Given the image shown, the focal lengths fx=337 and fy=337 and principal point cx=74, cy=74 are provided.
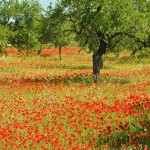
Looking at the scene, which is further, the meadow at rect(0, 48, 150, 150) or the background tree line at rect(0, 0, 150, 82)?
the background tree line at rect(0, 0, 150, 82)

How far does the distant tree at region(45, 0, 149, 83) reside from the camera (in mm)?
18906

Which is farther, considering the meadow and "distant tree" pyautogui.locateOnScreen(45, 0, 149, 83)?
"distant tree" pyautogui.locateOnScreen(45, 0, 149, 83)

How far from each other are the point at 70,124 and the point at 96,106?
6.98ft

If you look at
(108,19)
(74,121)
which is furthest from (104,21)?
(74,121)

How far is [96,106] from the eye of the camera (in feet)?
42.0

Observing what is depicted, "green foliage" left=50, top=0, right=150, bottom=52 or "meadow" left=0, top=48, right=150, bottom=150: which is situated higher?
"green foliage" left=50, top=0, right=150, bottom=52

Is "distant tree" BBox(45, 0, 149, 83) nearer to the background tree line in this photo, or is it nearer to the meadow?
the background tree line

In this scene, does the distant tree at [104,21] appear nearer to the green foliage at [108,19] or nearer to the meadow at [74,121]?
the green foliage at [108,19]

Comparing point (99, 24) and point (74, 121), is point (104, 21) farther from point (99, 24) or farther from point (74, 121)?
point (74, 121)

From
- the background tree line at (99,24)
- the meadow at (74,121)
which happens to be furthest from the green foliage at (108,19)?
the meadow at (74,121)

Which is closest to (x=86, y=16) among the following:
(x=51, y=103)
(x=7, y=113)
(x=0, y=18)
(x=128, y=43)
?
(x=128, y=43)

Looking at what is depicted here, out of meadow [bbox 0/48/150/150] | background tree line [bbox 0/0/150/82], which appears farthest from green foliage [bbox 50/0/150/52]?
meadow [bbox 0/48/150/150]

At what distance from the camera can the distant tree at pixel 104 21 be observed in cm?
1891

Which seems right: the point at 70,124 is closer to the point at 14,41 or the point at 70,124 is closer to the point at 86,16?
the point at 86,16
